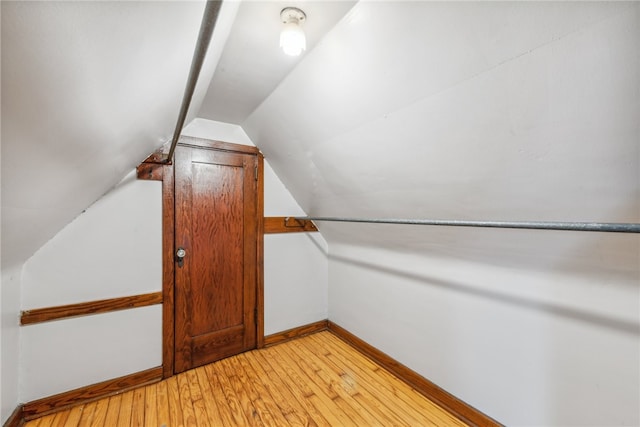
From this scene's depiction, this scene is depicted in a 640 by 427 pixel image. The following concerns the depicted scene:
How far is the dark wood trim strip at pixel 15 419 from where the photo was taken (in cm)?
145

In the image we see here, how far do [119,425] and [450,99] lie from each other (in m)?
2.46

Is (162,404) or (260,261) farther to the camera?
(260,261)

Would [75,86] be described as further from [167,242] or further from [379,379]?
[379,379]

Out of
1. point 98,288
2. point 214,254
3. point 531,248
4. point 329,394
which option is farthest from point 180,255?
point 531,248

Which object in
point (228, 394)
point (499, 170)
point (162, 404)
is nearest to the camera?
point (499, 170)

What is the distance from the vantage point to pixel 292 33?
1056mm

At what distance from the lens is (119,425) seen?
155 centimetres

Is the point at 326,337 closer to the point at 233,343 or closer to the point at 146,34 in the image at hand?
the point at 233,343

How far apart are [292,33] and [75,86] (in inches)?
30.6

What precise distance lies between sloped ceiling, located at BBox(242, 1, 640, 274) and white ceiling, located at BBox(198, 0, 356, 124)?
64mm

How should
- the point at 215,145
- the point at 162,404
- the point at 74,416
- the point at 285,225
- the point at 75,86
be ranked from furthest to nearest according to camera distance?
the point at 285,225
the point at 215,145
the point at 162,404
the point at 74,416
the point at 75,86

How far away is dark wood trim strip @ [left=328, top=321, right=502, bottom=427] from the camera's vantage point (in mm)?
1546

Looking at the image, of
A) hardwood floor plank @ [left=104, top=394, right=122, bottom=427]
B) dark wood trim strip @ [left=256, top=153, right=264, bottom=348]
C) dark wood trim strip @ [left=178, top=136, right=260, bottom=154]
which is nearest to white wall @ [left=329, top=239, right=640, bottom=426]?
dark wood trim strip @ [left=256, top=153, right=264, bottom=348]

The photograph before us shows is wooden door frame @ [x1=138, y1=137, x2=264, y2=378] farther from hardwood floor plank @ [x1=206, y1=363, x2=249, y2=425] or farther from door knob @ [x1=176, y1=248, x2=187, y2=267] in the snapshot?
hardwood floor plank @ [x1=206, y1=363, x2=249, y2=425]
